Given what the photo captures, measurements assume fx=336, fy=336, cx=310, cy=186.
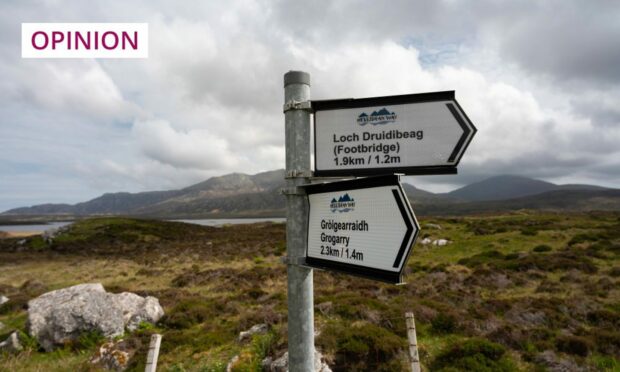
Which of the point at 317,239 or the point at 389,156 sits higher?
the point at 389,156

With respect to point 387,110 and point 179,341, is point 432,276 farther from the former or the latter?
point 387,110

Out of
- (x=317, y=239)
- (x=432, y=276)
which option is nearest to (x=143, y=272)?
(x=432, y=276)

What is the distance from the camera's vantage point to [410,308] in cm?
1039

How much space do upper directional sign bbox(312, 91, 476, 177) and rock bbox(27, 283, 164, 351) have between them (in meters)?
10.9

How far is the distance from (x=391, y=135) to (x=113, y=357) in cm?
893

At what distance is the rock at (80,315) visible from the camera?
1012cm

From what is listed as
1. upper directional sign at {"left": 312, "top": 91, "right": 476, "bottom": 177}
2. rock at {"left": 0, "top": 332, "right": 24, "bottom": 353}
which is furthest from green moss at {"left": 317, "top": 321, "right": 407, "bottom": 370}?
rock at {"left": 0, "top": 332, "right": 24, "bottom": 353}

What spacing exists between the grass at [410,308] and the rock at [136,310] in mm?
449

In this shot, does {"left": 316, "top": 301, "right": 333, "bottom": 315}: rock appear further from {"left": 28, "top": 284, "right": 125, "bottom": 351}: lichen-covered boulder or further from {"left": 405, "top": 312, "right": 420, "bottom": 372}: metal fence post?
{"left": 28, "top": 284, "right": 125, "bottom": 351}: lichen-covered boulder

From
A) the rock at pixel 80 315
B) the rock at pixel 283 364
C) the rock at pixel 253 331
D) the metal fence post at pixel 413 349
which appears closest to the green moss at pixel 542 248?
the rock at pixel 253 331

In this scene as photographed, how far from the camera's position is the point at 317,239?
8.55 ft

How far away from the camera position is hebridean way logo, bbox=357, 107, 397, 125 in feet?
8.38

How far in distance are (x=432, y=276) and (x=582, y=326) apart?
26.9ft

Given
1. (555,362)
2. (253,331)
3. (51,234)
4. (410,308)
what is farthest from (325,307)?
(51,234)
